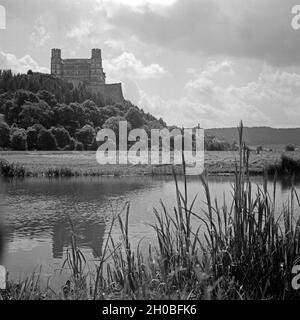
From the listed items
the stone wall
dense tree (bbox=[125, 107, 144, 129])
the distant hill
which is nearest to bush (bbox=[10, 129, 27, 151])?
the stone wall

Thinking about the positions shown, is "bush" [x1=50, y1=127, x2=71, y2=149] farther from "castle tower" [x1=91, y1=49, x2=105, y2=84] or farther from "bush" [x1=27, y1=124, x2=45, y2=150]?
"castle tower" [x1=91, y1=49, x2=105, y2=84]

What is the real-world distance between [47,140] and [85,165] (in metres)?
3.19

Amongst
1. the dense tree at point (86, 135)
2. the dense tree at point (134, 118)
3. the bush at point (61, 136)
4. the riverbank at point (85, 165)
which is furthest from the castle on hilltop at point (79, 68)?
the riverbank at point (85, 165)

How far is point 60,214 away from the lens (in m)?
12.7

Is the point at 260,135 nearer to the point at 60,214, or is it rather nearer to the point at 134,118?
the point at 60,214

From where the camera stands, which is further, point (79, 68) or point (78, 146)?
point (78, 146)

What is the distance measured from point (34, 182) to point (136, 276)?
17945 millimetres

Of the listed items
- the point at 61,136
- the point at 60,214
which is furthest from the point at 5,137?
the point at 60,214

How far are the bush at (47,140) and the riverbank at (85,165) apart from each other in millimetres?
318

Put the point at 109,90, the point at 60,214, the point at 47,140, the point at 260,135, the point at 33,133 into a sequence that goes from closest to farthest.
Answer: the point at 260,135
the point at 60,214
the point at 109,90
the point at 33,133
the point at 47,140

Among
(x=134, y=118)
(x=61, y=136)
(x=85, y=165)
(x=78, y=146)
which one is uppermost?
(x=134, y=118)

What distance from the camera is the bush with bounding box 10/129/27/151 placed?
65.3ft

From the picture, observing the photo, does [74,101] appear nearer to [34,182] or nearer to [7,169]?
[34,182]
